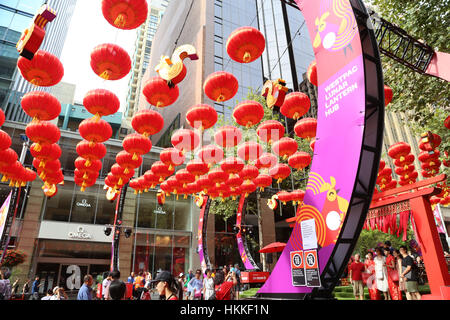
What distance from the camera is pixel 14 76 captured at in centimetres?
2342

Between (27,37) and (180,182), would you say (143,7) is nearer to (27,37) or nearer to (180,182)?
(27,37)

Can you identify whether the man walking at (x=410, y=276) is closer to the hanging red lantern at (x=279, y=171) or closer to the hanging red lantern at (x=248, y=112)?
the hanging red lantern at (x=279, y=171)

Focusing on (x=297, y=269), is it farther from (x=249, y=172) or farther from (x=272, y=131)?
(x=249, y=172)

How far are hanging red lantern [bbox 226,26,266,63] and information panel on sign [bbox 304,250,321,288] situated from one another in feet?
15.7

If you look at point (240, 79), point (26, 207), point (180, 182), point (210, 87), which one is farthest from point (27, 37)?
point (240, 79)

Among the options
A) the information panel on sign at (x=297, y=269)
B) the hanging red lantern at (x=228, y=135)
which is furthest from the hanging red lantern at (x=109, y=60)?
the information panel on sign at (x=297, y=269)

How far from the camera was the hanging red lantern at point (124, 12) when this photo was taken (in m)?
5.19

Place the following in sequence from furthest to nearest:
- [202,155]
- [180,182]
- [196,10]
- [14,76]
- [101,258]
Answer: [196,10] → [14,76] → [101,258] → [180,182] → [202,155]

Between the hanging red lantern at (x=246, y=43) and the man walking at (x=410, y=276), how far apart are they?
6.36 metres

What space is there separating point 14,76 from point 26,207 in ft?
39.7

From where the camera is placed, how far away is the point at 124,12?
17.5 ft

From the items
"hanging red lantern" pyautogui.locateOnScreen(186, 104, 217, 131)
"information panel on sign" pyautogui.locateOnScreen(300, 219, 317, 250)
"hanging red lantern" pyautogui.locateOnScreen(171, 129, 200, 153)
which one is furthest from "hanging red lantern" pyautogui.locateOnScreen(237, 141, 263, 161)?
"information panel on sign" pyautogui.locateOnScreen(300, 219, 317, 250)

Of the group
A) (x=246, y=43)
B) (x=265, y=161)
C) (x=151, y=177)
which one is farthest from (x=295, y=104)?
(x=151, y=177)

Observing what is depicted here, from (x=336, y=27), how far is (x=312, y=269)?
11.0ft
